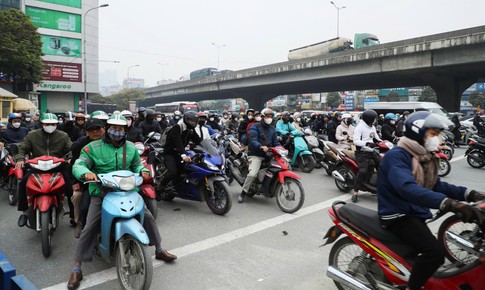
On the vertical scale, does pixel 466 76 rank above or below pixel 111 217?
above

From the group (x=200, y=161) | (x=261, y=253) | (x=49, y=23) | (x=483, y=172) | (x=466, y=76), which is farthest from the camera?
(x=49, y=23)

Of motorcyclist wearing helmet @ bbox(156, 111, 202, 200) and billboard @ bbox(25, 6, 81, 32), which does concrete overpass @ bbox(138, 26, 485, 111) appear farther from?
billboard @ bbox(25, 6, 81, 32)

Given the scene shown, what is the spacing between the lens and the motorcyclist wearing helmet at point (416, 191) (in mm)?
2496

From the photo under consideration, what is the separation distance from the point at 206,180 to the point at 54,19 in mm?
45425

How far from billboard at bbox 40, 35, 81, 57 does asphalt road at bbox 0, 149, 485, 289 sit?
4214cm

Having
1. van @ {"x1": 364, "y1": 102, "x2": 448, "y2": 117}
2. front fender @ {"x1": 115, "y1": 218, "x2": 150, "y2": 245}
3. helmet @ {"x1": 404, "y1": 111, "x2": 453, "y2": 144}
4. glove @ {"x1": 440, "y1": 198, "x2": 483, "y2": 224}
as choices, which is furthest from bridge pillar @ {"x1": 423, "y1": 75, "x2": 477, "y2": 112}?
front fender @ {"x1": 115, "y1": 218, "x2": 150, "y2": 245}

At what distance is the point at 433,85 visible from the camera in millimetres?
27391

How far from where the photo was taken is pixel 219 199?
5.85m

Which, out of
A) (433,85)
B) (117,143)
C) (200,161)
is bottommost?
(200,161)

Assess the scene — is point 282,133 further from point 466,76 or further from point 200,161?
point 466,76

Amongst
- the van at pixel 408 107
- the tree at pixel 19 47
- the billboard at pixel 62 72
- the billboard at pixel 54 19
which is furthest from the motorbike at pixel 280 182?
the billboard at pixel 54 19

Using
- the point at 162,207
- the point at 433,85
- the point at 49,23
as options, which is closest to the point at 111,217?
the point at 162,207

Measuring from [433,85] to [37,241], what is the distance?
95.6 ft

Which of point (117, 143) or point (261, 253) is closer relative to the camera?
point (117, 143)
